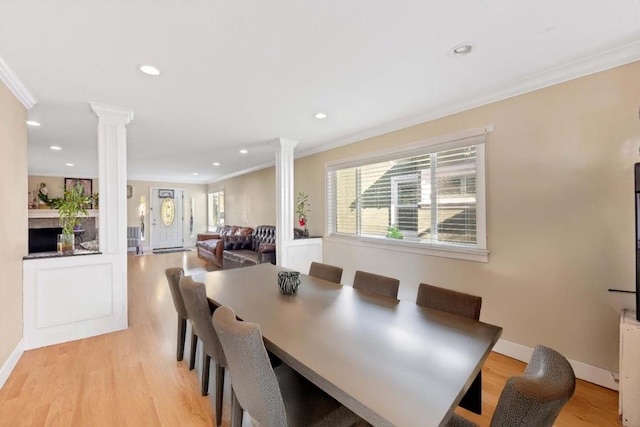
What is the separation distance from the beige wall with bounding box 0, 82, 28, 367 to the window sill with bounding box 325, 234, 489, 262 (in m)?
3.61

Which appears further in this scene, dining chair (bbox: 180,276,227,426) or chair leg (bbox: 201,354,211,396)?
Answer: chair leg (bbox: 201,354,211,396)

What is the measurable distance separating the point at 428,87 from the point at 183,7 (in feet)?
6.62

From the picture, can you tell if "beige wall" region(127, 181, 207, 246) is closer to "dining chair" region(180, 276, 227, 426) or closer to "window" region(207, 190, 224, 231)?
"window" region(207, 190, 224, 231)

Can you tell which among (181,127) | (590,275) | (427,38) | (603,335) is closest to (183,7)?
(427,38)

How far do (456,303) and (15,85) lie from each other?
3.85m

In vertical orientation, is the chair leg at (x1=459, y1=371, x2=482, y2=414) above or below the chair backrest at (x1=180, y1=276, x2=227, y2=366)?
below

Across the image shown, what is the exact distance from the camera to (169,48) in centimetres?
191

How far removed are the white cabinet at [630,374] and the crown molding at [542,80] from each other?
1811 mm

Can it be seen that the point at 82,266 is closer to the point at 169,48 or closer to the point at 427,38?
the point at 169,48

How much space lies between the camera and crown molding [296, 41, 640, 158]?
1.98m

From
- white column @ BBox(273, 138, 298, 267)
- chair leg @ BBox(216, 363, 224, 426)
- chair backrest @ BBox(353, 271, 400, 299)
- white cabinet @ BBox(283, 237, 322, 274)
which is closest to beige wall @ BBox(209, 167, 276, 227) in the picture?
white column @ BBox(273, 138, 298, 267)

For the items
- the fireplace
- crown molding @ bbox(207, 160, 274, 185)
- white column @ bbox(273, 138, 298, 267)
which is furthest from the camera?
crown molding @ bbox(207, 160, 274, 185)

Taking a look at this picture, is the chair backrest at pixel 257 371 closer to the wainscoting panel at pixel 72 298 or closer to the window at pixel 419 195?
the window at pixel 419 195

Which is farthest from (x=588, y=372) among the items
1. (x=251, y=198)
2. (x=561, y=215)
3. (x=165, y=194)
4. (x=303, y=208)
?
(x=165, y=194)
